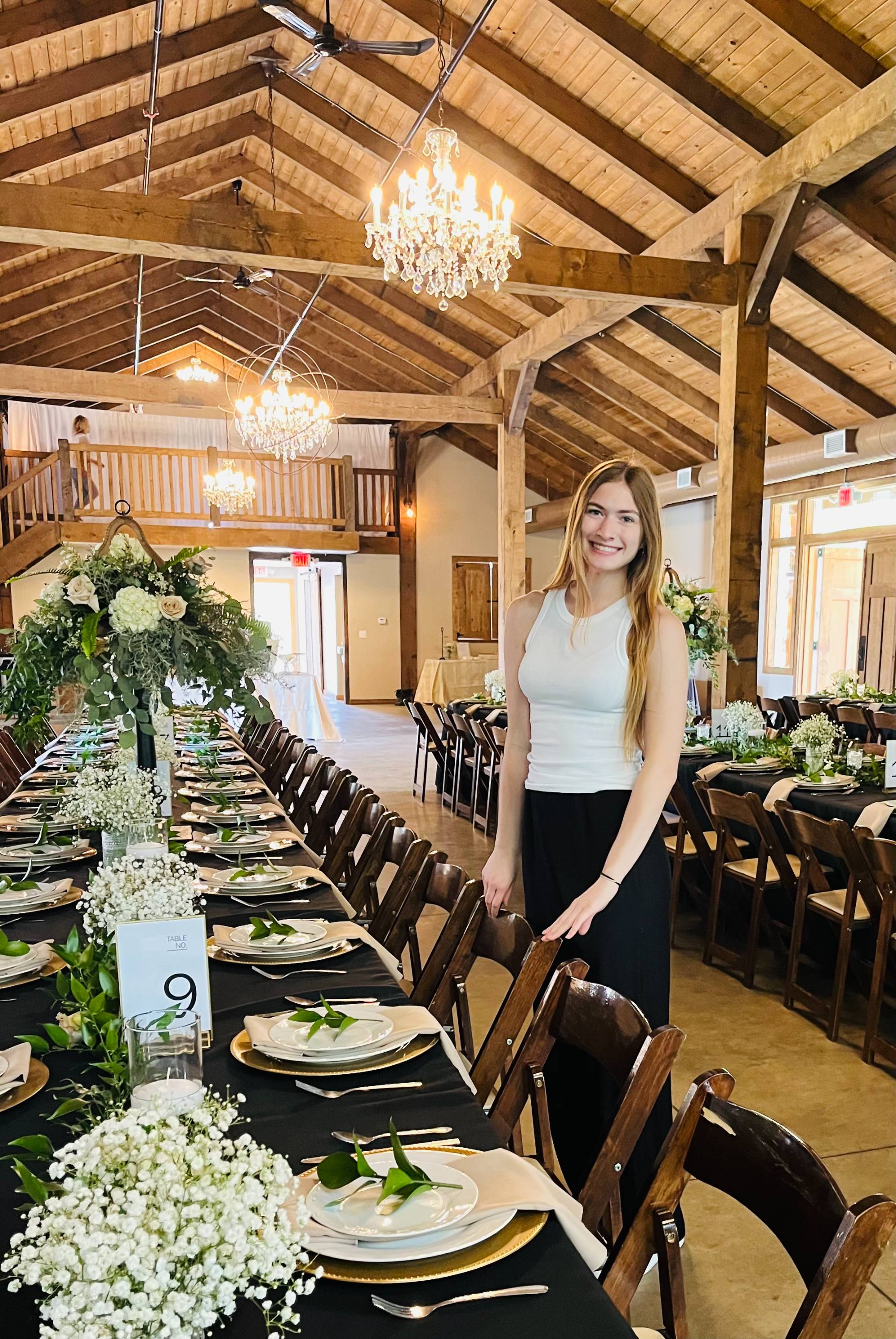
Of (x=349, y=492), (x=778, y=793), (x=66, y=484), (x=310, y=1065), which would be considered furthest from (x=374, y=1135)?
(x=349, y=492)

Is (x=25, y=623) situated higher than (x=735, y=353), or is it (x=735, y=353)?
(x=735, y=353)

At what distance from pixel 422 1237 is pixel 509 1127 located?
70cm

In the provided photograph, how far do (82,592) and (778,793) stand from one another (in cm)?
340

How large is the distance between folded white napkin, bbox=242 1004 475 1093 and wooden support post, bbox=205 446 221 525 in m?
13.1

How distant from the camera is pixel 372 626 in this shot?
17.2 metres

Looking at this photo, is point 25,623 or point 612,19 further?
point 612,19

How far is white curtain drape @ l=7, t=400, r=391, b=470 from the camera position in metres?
14.8

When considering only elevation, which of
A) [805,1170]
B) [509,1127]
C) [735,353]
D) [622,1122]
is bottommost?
[509,1127]

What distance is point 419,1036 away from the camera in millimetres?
1707

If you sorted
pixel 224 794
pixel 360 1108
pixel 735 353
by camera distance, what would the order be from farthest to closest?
pixel 735 353
pixel 224 794
pixel 360 1108

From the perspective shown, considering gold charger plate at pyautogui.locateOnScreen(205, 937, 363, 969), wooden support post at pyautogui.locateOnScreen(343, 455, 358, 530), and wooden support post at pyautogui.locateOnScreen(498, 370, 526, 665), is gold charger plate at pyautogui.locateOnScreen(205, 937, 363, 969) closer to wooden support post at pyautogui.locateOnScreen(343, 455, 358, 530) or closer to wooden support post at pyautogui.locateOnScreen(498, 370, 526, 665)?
wooden support post at pyautogui.locateOnScreen(498, 370, 526, 665)

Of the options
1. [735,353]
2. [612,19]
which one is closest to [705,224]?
[735,353]

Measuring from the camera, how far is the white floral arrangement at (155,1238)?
2.52 ft

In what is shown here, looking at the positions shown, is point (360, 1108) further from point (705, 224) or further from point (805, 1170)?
point (705, 224)
